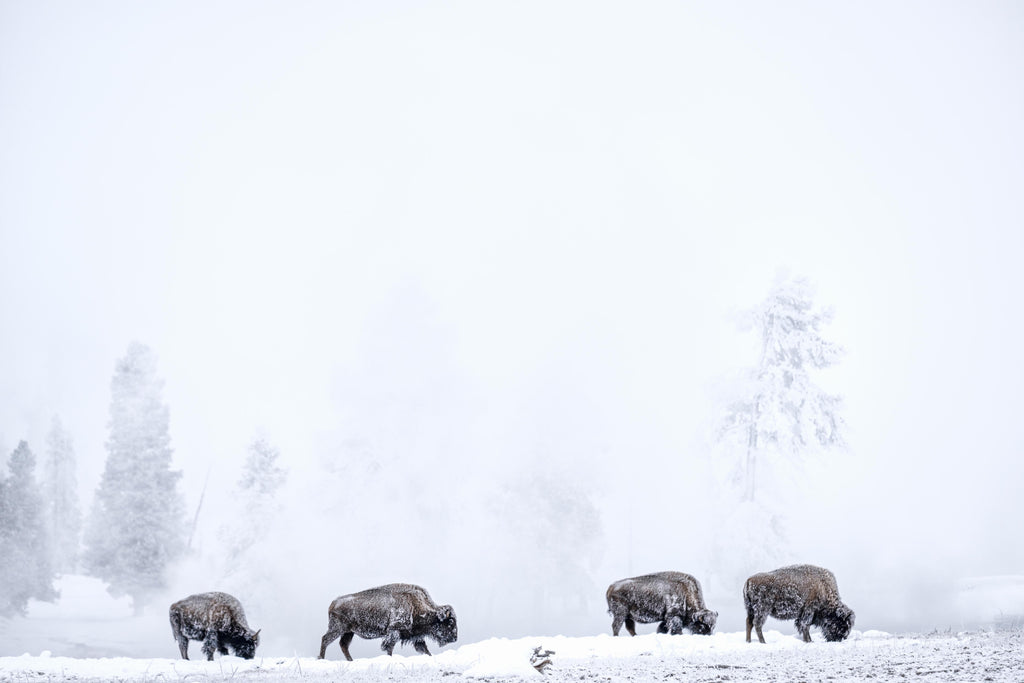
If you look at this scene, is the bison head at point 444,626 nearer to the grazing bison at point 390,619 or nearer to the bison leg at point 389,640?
the grazing bison at point 390,619

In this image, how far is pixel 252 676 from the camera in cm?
1272

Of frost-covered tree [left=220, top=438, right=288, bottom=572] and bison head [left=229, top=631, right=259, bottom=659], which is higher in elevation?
frost-covered tree [left=220, top=438, right=288, bottom=572]

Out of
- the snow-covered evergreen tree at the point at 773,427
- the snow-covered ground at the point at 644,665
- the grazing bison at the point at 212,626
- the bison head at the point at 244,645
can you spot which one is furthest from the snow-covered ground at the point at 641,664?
the snow-covered evergreen tree at the point at 773,427

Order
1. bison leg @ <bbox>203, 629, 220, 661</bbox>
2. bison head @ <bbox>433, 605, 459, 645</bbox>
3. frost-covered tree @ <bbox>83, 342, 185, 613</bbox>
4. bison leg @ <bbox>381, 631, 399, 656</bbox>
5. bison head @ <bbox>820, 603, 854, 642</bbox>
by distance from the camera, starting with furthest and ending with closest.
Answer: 1. frost-covered tree @ <bbox>83, 342, 185, 613</bbox>
2. bison leg @ <bbox>203, 629, 220, 661</bbox>
3. bison head @ <bbox>433, 605, 459, 645</bbox>
4. bison leg @ <bbox>381, 631, 399, 656</bbox>
5. bison head @ <bbox>820, 603, 854, 642</bbox>

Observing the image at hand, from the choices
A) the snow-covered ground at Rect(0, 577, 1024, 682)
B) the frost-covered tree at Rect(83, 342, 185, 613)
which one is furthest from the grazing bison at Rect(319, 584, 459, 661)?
the frost-covered tree at Rect(83, 342, 185, 613)

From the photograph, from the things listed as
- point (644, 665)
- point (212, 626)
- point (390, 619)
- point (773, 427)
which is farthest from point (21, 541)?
point (644, 665)

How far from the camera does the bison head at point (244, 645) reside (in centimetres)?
1919

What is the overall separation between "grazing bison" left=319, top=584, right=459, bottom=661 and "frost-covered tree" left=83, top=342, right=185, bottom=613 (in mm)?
36015

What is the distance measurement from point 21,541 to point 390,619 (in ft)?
134

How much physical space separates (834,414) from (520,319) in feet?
524

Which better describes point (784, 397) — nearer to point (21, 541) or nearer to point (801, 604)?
point (801, 604)

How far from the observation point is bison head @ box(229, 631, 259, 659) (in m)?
19.2

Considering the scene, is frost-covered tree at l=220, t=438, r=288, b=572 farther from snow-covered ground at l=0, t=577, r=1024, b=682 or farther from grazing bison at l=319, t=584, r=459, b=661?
grazing bison at l=319, t=584, r=459, b=661

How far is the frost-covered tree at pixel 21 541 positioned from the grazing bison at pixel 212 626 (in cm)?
3633
